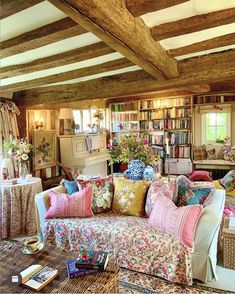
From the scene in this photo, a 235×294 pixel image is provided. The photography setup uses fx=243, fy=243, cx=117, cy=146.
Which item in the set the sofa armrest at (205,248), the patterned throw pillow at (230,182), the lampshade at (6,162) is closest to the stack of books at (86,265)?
the sofa armrest at (205,248)

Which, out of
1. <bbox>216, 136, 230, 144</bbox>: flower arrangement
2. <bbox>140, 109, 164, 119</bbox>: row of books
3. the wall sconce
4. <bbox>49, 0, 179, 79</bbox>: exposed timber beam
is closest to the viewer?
<bbox>49, 0, 179, 79</bbox>: exposed timber beam

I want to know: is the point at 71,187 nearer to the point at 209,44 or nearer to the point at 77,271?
the point at 77,271

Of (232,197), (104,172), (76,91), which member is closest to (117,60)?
(76,91)

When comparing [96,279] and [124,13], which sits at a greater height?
[124,13]

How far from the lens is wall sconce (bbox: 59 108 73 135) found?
5.37 meters

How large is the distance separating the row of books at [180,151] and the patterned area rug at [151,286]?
4.43 m

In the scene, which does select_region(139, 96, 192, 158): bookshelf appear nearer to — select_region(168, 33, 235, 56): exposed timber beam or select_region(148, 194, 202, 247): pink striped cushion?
select_region(168, 33, 235, 56): exposed timber beam

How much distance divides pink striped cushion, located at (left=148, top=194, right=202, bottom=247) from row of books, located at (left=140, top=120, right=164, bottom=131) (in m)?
4.31

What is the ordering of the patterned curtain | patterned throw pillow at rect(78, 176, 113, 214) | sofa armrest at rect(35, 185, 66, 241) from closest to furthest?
1. sofa armrest at rect(35, 185, 66, 241)
2. patterned throw pillow at rect(78, 176, 113, 214)
3. the patterned curtain

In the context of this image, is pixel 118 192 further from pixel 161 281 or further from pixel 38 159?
pixel 38 159

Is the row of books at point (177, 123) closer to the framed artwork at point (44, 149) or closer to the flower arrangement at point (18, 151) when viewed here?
the framed artwork at point (44, 149)

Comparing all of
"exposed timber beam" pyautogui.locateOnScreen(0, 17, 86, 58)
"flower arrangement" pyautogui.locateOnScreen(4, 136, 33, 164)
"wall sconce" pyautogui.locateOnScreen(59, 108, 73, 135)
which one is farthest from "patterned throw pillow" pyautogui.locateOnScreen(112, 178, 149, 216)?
"wall sconce" pyautogui.locateOnScreen(59, 108, 73, 135)

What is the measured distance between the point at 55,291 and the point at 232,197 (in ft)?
12.4

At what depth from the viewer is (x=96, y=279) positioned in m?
1.63
